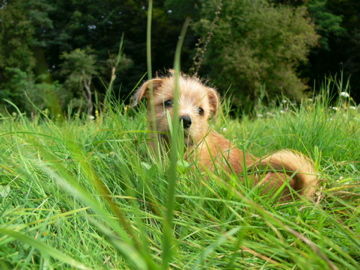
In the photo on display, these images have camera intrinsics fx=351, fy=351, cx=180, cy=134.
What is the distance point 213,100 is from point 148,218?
1770mm

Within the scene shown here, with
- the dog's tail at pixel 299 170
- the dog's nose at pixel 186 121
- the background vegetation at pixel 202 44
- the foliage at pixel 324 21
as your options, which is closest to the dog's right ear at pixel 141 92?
the dog's nose at pixel 186 121

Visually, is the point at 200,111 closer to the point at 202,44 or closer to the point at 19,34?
the point at 202,44

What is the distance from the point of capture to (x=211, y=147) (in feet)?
7.75

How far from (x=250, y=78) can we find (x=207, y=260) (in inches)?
682

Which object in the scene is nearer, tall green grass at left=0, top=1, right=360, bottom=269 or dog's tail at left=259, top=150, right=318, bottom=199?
tall green grass at left=0, top=1, right=360, bottom=269

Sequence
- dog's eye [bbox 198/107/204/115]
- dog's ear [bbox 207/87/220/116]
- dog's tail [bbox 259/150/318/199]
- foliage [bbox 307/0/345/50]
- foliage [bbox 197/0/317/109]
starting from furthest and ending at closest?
1. foliage [bbox 307/0/345/50]
2. foliage [bbox 197/0/317/109]
3. dog's ear [bbox 207/87/220/116]
4. dog's eye [bbox 198/107/204/115]
5. dog's tail [bbox 259/150/318/199]

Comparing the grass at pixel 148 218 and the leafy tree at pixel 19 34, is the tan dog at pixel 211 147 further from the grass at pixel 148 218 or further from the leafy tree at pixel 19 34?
the leafy tree at pixel 19 34

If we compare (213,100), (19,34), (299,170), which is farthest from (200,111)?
(19,34)

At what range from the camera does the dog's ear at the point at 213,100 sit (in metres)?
2.96

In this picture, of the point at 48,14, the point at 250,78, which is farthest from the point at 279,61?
the point at 48,14

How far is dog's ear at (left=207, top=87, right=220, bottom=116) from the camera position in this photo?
9.70 ft

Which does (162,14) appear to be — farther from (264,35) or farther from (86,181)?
(86,181)

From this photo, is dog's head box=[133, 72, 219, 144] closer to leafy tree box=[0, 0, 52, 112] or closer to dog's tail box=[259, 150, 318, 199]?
dog's tail box=[259, 150, 318, 199]

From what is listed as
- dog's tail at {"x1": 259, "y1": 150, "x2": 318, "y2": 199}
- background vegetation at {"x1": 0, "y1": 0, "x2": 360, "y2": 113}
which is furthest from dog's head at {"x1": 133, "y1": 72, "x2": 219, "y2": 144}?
background vegetation at {"x1": 0, "y1": 0, "x2": 360, "y2": 113}
